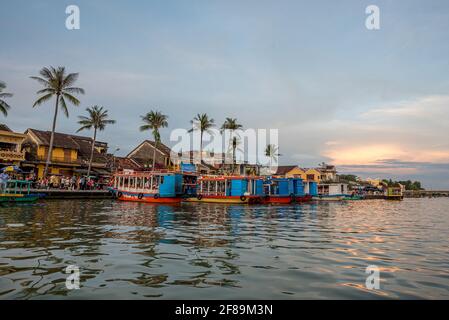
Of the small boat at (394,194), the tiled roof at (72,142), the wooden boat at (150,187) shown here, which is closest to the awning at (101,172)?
the tiled roof at (72,142)

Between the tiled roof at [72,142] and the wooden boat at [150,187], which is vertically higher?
the tiled roof at [72,142]

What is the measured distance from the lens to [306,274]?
7.82 meters

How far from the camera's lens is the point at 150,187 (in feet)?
126

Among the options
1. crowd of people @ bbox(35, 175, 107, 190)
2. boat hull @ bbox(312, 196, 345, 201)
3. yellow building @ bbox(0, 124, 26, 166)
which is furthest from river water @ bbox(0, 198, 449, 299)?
boat hull @ bbox(312, 196, 345, 201)

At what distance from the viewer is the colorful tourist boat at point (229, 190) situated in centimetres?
4000

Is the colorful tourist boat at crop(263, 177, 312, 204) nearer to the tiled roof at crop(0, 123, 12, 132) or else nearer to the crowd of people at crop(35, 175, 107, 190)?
the crowd of people at crop(35, 175, 107, 190)

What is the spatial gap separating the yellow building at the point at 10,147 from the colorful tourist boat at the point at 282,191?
33.6 m

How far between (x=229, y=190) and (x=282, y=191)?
8.22 meters

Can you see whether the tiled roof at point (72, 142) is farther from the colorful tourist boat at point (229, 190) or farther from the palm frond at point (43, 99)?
the colorful tourist boat at point (229, 190)

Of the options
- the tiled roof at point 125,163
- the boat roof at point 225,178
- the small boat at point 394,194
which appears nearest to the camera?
the boat roof at point 225,178
